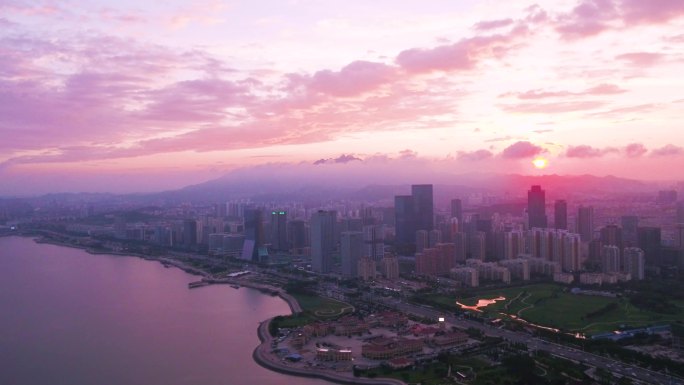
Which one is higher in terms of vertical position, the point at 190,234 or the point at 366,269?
the point at 190,234

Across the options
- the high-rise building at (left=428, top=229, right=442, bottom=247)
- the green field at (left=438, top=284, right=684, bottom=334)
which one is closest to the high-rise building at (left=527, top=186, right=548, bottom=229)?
the high-rise building at (left=428, top=229, right=442, bottom=247)

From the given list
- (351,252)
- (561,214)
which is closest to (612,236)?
(561,214)

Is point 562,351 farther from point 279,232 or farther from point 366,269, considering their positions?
point 279,232

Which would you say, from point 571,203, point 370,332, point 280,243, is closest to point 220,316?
point 370,332

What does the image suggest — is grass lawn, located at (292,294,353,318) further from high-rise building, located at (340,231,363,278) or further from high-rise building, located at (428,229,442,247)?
high-rise building, located at (428,229,442,247)

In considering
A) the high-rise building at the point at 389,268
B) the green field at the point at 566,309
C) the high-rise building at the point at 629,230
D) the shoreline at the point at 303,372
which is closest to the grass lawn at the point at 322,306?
the green field at the point at 566,309

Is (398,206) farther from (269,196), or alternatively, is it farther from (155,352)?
(269,196)
